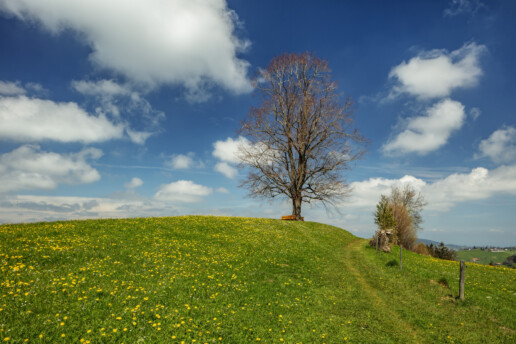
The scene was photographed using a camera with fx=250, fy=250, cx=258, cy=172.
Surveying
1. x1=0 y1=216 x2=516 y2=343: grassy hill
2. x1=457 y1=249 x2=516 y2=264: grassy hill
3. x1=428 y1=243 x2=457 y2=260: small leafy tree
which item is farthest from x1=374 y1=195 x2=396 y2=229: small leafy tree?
x1=457 y1=249 x2=516 y2=264: grassy hill

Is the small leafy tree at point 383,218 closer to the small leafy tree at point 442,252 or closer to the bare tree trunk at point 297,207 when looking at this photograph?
the bare tree trunk at point 297,207

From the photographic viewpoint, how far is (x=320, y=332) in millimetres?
9906

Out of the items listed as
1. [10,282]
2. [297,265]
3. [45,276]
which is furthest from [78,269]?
[297,265]

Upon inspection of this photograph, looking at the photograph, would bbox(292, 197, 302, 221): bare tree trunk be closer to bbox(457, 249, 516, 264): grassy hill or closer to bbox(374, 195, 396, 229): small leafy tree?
bbox(374, 195, 396, 229): small leafy tree

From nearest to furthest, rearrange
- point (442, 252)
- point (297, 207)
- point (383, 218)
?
point (383, 218), point (297, 207), point (442, 252)

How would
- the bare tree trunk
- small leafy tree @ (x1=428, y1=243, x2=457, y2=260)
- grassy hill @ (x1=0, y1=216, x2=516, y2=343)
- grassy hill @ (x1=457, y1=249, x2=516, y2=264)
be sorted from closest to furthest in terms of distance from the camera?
1. grassy hill @ (x1=0, y1=216, x2=516, y2=343)
2. the bare tree trunk
3. small leafy tree @ (x1=428, y1=243, x2=457, y2=260)
4. grassy hill @ (x1=457, y1=249, x2=516, y2=264)

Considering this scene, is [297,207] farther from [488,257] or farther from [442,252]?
[488,257]

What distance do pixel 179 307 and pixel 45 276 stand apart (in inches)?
258

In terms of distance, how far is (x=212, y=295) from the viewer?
462 inches

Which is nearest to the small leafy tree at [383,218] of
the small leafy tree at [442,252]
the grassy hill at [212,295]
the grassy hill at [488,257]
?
the grassy hill at [212,295]

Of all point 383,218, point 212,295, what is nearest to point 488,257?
point 383,218

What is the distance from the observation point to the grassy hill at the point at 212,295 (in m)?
8.86

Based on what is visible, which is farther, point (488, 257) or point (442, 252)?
point (488, 257)

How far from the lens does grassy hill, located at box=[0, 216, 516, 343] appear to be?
29.1 feet
